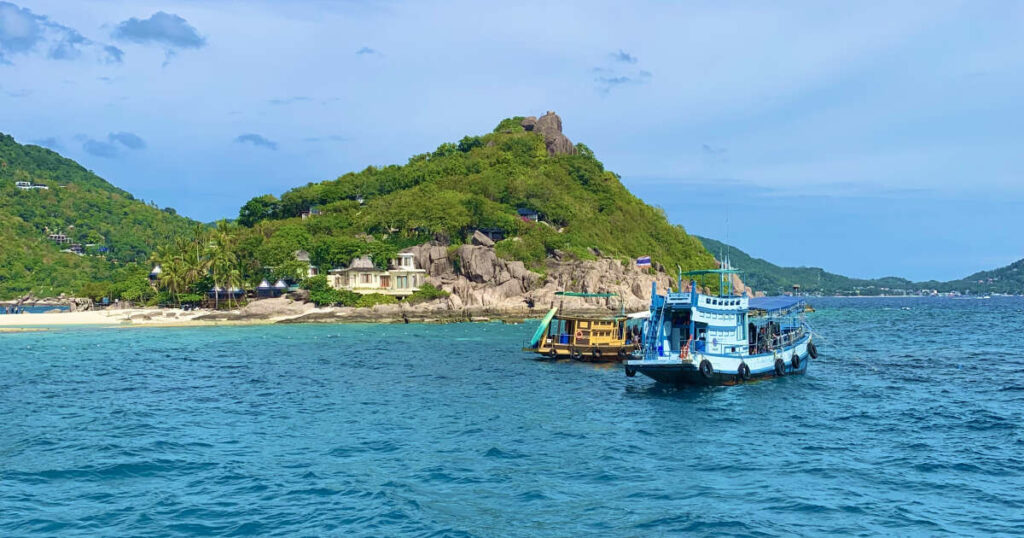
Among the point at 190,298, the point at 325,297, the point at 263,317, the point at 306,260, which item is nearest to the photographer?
the point at 263,317

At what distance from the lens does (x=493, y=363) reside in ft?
183

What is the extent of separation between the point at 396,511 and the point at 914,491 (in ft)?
50.3

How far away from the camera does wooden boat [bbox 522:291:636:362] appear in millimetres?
57312

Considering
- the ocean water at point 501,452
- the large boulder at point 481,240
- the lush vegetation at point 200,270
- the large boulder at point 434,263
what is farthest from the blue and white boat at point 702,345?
the large boulder at point 481,240

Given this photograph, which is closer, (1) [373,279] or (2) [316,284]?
(2) [316,284]

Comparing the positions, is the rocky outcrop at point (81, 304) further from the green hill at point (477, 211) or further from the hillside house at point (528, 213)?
the hillside house at point (528, 213)

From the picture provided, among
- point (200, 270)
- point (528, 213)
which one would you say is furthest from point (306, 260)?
point (528, 213)

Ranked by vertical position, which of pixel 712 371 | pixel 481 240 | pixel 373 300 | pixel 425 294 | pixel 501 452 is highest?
pixel 481 240

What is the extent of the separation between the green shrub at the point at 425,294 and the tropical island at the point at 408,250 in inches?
8.3

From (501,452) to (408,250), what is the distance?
100 m

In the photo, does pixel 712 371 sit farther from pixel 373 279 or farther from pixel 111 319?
pixel 111 319

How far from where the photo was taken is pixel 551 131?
7436 inches

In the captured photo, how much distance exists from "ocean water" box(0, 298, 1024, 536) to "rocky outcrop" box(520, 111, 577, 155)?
136167 millimetres

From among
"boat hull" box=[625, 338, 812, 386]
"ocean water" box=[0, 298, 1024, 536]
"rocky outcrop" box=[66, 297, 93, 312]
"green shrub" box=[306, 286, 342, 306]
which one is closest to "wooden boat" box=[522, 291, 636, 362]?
"ocean water" box=[0, 298, 1024, 536]
